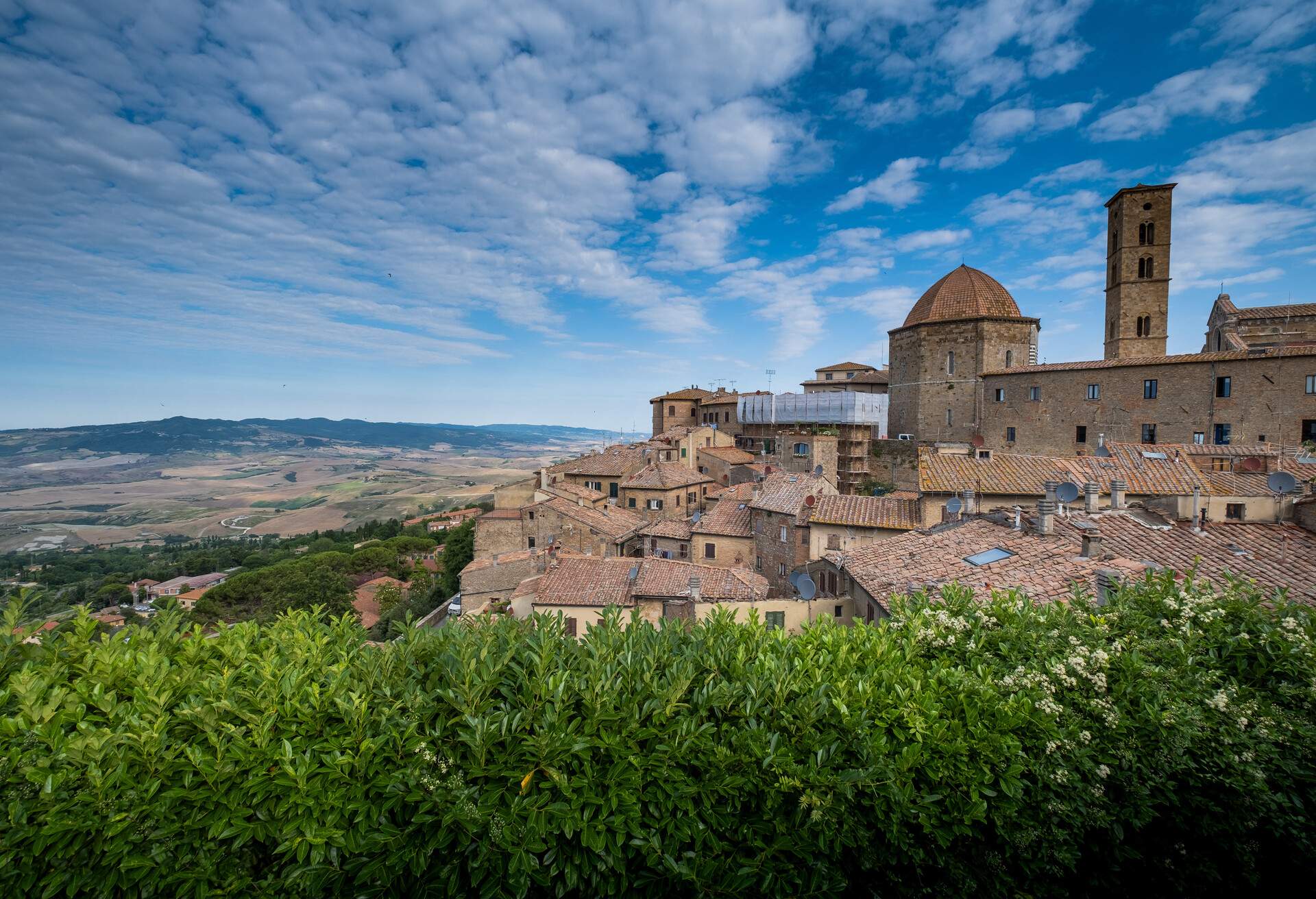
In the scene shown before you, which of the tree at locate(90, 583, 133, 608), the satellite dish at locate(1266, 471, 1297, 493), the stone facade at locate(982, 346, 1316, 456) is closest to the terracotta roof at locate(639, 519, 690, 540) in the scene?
the stone facade at locate(982, 346, 1316, 456)

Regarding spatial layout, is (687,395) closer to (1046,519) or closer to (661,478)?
(661,478)

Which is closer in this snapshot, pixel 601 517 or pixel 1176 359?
pixel 1176 359

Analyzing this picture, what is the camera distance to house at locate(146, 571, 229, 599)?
1846 inches

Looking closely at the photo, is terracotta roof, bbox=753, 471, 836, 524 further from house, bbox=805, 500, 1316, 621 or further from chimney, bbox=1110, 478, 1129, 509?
chimney, bbox=1110, 478, 1129, 509

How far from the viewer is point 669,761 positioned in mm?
3379

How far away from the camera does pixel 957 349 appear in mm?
38312

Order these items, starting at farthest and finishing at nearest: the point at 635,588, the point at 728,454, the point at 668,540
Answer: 1. the point at 728,454
2. the point at 668,540
3. the point at 635,588

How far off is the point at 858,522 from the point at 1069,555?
10230 millimetres

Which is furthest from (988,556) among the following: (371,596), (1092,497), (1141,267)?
(371,596)

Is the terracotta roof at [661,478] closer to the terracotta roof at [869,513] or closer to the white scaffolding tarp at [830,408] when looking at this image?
the white scaffolding tarp at [830,408]

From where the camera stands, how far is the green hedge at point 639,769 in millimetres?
3002

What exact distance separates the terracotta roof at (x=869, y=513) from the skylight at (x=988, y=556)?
27.2 feet

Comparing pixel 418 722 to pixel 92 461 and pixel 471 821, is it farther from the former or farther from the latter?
pixel 92 461

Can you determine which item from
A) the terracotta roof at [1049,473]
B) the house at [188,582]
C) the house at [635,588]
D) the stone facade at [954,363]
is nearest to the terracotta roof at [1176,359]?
the stone facade at [954,363]
